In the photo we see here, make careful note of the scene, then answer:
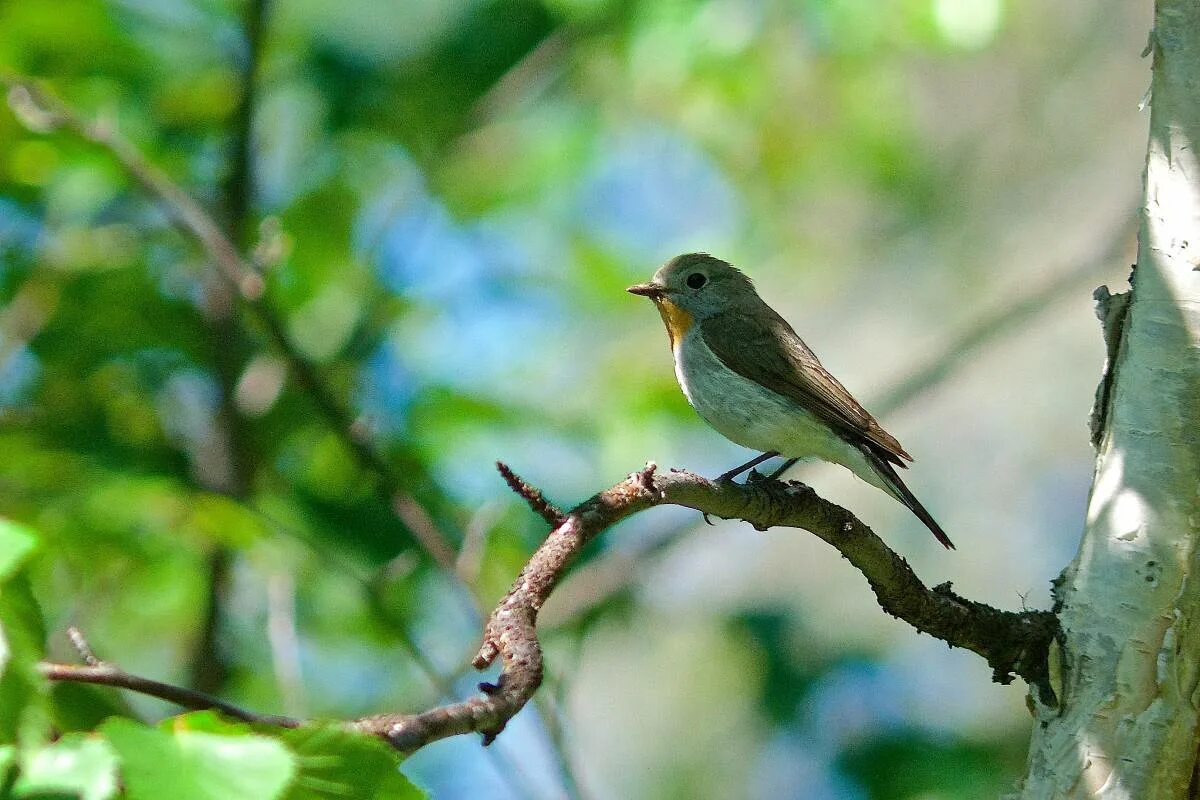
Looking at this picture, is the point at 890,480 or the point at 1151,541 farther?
the point at 890,480

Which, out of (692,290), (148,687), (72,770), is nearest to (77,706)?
(148,687)

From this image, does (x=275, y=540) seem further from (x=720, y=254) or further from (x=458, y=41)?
(x=458, y=41)

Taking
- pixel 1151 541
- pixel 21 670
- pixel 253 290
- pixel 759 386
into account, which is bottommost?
pixel 21 670

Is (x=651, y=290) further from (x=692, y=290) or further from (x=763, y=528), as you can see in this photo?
(x=763, y=528)

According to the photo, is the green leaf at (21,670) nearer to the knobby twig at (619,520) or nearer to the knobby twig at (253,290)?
the knobby twig at (619,520)

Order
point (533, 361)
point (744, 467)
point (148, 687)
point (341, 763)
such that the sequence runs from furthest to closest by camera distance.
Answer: point (533, 361) → point (744, 467) → point (148, 687) → point (341, 763)

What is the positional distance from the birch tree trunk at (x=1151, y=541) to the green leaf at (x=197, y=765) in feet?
5.44

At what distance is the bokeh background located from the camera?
5453 mm

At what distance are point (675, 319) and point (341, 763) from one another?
12.9ft

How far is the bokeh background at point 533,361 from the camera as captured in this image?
5453mm

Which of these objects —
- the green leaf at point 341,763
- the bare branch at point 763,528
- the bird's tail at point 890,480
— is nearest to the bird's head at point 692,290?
the bird's tail at point 890,480

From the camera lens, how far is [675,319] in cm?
523

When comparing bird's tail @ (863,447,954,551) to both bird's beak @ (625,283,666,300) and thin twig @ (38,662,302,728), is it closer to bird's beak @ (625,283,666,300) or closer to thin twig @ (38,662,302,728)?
bird's beak @ (625,283,666,300)

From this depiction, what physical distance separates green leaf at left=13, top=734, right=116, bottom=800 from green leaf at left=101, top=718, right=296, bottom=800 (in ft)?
0.09
